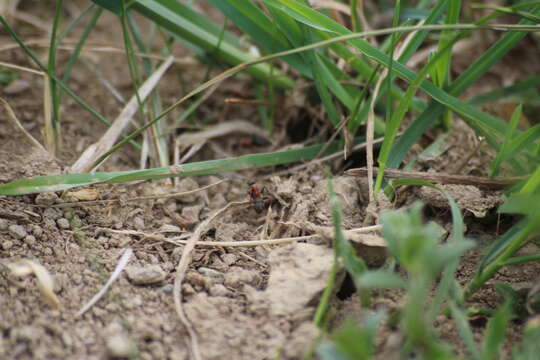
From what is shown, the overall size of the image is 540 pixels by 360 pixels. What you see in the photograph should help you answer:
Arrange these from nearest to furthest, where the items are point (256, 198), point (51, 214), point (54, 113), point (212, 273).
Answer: point (212, 273) < point (51, 214) < point (256, 198) < point (54, 113)

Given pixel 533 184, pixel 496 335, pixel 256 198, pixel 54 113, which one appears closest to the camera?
pixel 496 335

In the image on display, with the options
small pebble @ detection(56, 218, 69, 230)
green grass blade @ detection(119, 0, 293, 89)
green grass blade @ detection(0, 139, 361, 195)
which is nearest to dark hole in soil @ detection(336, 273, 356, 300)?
green grass blade @ detection(0, 139, 361, 195)

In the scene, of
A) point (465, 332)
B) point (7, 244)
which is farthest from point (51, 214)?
point (465, 332)

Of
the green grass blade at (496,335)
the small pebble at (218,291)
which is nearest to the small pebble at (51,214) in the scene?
the small pebble at (218,291)

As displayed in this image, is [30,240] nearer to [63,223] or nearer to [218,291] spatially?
[63,223]

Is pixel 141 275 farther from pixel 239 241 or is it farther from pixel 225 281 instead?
pixel 239 241

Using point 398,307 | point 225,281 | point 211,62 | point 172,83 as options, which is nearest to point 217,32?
point 211,62

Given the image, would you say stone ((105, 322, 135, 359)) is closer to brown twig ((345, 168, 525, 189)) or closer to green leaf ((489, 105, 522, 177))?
brown twig ((345, 168, 525, 189))
